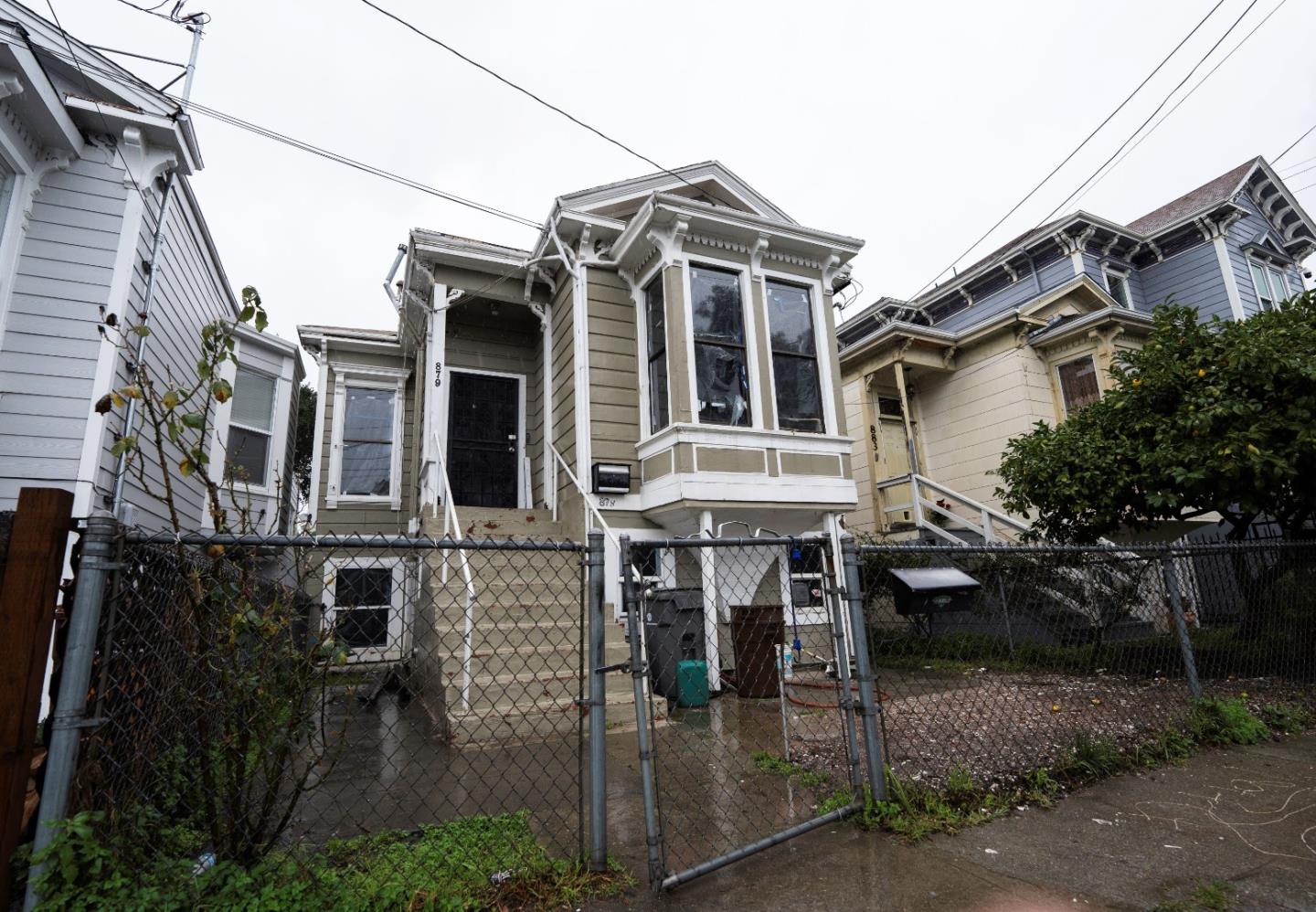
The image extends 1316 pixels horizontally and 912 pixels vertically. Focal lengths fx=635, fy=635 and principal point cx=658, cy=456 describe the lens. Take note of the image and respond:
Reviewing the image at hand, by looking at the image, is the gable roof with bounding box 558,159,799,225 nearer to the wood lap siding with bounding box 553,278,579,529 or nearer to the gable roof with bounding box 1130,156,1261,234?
the wood lap siding with bounding box 553,278,579,529

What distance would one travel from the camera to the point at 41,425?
16.3ft

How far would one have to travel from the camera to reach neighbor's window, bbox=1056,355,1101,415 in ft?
37.6

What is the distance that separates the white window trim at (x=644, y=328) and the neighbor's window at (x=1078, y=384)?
8.38m

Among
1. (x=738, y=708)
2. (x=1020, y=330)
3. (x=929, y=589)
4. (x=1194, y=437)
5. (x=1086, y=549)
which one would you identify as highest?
(x=1020, y=330)

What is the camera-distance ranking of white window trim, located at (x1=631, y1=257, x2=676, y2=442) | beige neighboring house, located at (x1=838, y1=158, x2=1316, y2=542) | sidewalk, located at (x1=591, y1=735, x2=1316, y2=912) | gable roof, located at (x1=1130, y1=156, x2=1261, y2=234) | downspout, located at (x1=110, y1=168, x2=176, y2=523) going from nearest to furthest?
sidewalk, located at (x1=591, y1=735, x2=1316, y2=912), downspout, located at (x1=110, y1=168, x2=176, y2=523), white window trim, located at (x1=631, y1=257, x2=676, y2=442), beige neighboring house, located at (x1=838, y1=158, x2=1316, y2=542), gable roof, located at (x1=1130, y1=156, x2=1261, y2=234)

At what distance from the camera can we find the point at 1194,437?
20.1 ft

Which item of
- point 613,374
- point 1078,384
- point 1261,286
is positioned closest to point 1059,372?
point 1078,384

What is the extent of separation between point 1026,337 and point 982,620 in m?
6.69

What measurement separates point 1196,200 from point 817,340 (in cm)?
1347

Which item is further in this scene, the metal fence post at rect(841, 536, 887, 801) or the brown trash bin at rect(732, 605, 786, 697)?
the brown trash bin at rect(732, 605, 786, 697)

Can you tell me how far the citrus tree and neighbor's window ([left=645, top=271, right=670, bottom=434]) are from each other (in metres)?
4.52

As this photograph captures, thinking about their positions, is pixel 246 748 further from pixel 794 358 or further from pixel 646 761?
pixel 794 358

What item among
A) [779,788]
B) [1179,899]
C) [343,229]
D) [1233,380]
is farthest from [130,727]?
[343,229]

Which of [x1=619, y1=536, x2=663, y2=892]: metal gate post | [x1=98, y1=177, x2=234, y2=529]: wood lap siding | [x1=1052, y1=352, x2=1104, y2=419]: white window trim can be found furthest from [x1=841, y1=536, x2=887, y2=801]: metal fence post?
[x1=1052, y1=352, x2=1104, y2=419]: white window trim
